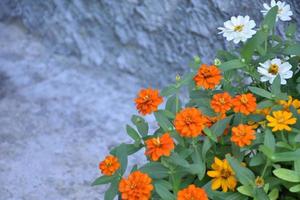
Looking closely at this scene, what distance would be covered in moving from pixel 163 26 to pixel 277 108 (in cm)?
148

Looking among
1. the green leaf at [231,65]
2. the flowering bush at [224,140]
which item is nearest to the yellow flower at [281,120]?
the flowering bush at [224,140]

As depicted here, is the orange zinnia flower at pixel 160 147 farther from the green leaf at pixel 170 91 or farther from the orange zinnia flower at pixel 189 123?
the green leaf at pixel 170 91

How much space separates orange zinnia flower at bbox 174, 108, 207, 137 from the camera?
126 centimetres

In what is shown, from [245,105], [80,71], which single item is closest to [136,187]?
[245,105]

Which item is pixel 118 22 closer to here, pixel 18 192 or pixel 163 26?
pixel 163 26

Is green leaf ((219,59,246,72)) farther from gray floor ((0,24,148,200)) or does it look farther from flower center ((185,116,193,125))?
gray floor ((0,24,148,200))

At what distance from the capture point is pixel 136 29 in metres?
2.88

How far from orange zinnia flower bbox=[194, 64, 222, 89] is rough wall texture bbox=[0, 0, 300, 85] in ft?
3.48

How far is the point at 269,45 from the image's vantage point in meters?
1.60

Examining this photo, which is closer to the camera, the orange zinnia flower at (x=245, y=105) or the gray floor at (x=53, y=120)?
the orange zinnia flower at (x=245, y=105)

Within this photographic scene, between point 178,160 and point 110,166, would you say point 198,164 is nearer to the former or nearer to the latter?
point 178,160

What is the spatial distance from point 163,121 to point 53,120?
1428 mm

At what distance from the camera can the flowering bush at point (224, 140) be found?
4.08ft

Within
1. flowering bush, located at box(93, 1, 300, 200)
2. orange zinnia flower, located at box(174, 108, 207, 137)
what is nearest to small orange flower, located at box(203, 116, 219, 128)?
flowering bush, located at box(93, 1, 300, 200)
